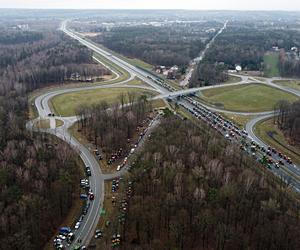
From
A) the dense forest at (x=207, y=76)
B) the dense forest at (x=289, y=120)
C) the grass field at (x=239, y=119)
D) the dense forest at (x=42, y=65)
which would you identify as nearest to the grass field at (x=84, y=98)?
the dense forest at (x=42, y=65)

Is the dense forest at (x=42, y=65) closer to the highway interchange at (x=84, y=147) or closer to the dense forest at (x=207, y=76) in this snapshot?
the highway interchange at (x=84, y=147)

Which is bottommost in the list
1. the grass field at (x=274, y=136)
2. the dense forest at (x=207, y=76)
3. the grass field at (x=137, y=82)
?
the grass field at (x=274, y=136)

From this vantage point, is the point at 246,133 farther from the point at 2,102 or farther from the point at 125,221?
the point at 2,102

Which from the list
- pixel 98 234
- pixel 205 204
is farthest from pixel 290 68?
pixel 98 234

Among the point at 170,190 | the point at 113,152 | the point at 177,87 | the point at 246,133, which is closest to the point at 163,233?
the point at 170,190

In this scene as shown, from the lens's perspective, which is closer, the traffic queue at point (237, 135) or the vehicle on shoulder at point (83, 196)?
the vehicle on shoulder at point (83, 196)

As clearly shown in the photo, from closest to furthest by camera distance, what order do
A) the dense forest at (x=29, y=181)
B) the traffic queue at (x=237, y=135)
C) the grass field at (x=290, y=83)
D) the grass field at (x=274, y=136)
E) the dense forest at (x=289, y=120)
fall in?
the dense forest at (x=29, y=181) → the traffic queue at (x=237, y=135) → the grass field at (x=274, y=136) → the dense forest at (x=289, y=120) → the grass field at (x=290, y=83)

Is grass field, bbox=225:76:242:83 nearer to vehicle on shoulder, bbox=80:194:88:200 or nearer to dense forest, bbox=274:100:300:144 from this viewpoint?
dense forest, bbox=274:100:300:144
